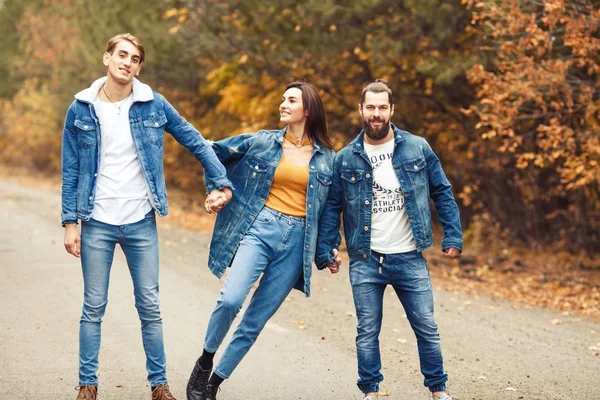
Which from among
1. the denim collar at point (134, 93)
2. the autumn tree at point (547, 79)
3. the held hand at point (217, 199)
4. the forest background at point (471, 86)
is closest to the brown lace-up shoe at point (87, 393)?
the held hand at point (217, 199)

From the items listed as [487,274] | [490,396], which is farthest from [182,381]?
[487,274]

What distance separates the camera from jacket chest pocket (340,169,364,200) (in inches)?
222

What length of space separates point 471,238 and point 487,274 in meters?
4.62

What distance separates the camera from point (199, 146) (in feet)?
18.7

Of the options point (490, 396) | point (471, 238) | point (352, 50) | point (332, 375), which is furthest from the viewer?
point (471, 238)

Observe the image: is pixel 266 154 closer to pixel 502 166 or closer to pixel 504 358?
pixel 504 358

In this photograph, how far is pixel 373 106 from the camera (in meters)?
5.50

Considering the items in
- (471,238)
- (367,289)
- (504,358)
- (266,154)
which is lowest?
(471,238)

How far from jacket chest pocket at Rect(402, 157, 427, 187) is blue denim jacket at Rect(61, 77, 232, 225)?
3.60 ft

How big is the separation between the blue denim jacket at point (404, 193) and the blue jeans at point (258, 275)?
21cm

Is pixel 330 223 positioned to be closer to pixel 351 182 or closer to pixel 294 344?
pixel 351 182

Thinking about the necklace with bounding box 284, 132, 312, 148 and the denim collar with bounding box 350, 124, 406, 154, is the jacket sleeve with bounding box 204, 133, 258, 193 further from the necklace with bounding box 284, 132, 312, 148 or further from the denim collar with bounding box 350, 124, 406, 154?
the denim collar with bounding box 350, 124, 406, 154

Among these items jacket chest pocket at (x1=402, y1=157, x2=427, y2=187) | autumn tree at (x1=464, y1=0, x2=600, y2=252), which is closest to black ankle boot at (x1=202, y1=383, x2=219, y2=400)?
jacket chest pocket at (x1=402, y1=157, x2=427, y2=187)

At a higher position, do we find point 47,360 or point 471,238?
point 47,360
